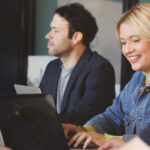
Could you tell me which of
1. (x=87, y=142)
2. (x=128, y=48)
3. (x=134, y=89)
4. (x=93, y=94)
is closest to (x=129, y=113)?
(x=134, y=89)

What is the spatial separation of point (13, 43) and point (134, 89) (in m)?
2.66

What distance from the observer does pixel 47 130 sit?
1167 millimetres

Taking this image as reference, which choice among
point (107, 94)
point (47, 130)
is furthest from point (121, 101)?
point (47, 130)

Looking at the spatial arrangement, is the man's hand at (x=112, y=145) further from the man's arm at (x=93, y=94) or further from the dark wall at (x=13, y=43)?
the dark wall at (x=13, y=43)

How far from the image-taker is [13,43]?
14.1 ft

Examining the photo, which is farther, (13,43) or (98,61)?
(13,43)

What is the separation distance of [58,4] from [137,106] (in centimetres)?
248

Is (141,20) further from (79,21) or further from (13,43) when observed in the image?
(13,43)

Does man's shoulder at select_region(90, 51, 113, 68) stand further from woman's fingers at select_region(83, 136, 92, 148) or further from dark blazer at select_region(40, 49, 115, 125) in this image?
woman's fingers at select_region(83, 136, 92, 148)

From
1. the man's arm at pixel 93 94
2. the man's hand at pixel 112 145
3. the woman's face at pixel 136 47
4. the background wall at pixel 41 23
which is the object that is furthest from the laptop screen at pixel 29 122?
the background wall at pixel 41 23

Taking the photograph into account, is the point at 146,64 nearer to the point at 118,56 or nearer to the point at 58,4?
the point at 118,56

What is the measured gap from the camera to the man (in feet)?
8.48

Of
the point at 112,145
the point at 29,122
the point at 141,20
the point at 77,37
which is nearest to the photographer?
the point at 29,122

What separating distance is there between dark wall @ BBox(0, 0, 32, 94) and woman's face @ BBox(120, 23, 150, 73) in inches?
99.7
